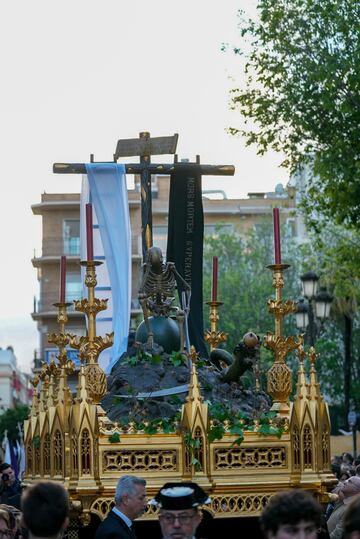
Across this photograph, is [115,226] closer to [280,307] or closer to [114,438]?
[280,307]

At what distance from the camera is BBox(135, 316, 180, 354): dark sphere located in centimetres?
1484

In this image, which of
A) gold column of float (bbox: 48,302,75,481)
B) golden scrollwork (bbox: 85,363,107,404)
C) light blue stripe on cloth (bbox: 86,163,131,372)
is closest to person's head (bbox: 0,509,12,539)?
gold column of float (bbox: 48,302,75,481)

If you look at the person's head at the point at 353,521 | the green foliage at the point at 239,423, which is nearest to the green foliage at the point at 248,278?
the green foliage at the point at 239,423

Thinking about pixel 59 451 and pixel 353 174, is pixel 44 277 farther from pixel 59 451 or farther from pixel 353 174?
pixel 59 451

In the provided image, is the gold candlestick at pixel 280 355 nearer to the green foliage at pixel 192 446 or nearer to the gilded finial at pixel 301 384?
the gilded finial at pixel 301 384

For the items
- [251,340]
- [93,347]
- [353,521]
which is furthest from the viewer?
[251,340]

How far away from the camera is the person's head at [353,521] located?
7148 mm

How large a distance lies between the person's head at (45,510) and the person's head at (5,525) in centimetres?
350

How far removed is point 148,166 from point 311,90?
32.8ft

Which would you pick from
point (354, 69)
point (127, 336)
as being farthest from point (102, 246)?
point (354, 69)

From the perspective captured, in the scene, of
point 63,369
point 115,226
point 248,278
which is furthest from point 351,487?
point 248,278

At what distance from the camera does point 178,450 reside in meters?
13.1

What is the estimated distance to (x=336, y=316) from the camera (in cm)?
5197

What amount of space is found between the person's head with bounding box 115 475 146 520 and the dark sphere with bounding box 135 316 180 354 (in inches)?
145
